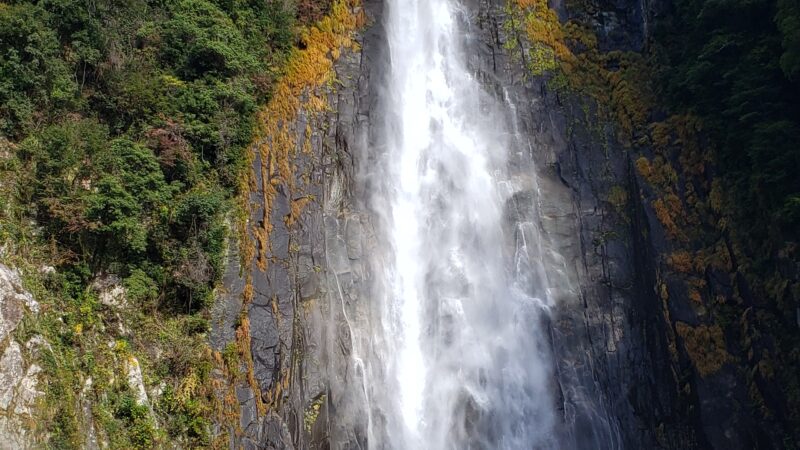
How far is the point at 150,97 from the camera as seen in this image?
14.0 metres

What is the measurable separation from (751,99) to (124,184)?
14344 mm

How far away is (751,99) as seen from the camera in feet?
52.5

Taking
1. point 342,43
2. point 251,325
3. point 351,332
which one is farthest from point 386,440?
point 342,43

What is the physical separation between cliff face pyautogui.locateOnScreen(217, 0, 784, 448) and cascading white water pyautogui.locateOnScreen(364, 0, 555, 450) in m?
0.50

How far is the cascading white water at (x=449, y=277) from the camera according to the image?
14523mm

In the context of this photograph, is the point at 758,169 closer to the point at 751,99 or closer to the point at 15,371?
the point at 751,99

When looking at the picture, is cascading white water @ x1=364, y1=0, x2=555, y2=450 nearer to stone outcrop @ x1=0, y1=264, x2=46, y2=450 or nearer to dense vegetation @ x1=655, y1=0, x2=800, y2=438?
dense vegetation @ x1=655, y1=0, x2=800, y2=438

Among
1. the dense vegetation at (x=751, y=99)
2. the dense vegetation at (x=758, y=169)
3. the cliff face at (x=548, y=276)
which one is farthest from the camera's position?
the dense vegetation at (x=751, y=99)

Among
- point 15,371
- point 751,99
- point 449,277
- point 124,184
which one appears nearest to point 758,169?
point 751,99

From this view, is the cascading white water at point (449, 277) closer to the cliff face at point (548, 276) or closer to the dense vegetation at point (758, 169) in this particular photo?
the cliff face at point (548, 276)

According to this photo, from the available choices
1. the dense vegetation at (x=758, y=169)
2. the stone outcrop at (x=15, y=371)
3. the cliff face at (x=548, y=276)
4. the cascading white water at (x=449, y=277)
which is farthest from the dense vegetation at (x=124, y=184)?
the dense vegetation at (x=758, y=169)

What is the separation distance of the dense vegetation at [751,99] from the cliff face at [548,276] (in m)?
1.27

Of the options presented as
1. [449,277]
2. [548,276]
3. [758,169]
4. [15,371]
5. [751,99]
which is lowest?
[15,371]

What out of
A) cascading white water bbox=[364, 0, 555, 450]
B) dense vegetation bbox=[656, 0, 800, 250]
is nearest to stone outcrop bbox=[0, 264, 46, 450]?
cascading white water bbox=[364, 0, 555, 450]
